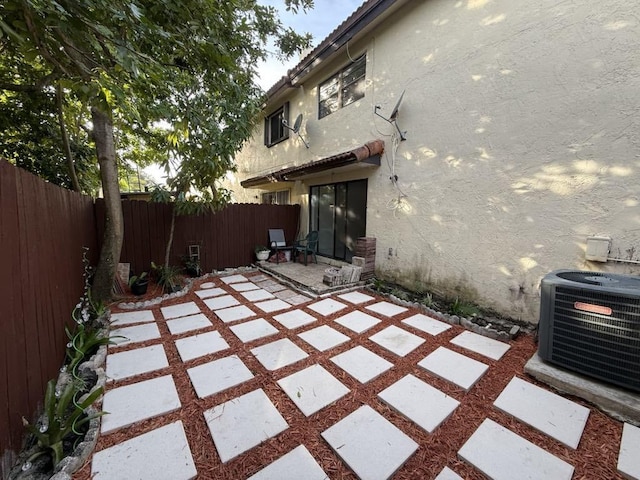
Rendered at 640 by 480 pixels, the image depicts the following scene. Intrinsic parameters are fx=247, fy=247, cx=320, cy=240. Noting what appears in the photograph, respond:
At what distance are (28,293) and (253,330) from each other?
2.19 m

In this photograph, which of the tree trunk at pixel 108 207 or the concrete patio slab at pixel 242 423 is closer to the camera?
the concrete patio slab at pixel 242 423

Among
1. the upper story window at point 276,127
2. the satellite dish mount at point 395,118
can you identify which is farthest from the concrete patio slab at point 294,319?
the upper story window at point 276,127

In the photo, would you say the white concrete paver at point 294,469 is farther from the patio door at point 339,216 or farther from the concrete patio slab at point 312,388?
the patio door at point 339,216

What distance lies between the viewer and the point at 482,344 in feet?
10.2

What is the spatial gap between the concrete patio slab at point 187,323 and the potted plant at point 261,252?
3157 millimetres

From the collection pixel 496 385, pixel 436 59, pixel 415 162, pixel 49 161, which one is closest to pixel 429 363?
pixel 496 385

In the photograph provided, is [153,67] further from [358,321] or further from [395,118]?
[395,118]

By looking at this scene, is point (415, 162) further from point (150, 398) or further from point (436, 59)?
point (150, 398)

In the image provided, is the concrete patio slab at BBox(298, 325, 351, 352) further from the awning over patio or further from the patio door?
the awning over patio

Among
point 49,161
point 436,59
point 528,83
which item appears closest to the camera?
point 528,83

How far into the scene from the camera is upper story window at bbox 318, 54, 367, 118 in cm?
580

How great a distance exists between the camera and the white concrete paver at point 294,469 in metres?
1.52

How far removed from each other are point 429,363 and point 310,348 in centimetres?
135

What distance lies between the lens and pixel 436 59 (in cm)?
434
